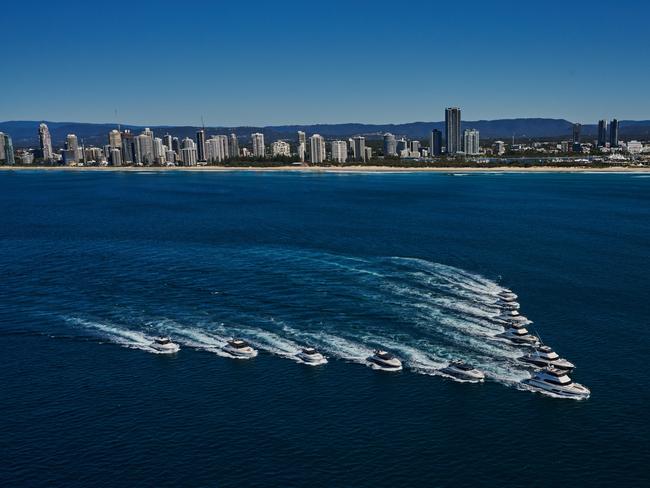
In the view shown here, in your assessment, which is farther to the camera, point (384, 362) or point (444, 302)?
point (444, 302)

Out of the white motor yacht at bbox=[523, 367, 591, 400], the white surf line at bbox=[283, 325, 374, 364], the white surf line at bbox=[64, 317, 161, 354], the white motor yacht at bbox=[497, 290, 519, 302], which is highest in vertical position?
the white motor yacht at bbox=[497, 290, 519, 302]

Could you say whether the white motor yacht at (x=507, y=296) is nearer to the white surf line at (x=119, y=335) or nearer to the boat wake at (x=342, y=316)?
the boat wake at (x=342, y=316)

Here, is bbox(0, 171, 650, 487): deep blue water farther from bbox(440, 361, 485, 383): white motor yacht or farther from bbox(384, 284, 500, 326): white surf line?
bbox(440, 361, 485, 383): white motor yacht

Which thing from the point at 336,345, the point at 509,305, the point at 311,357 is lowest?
the point at 336,345

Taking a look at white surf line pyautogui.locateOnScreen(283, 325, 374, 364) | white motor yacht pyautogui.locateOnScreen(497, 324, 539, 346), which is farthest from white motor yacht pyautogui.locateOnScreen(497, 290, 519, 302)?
white surf line pyautogui.locateOnScreen(283, 325, 374, 364)

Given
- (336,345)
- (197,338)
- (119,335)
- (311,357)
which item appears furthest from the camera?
(119,335)

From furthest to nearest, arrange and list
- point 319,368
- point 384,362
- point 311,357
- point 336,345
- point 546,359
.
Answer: point 336,345 < point 311,357 < point 319,368 < point 384,362 < point 546,359

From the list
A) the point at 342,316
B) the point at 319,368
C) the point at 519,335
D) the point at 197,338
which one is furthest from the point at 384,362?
the point at 197,338

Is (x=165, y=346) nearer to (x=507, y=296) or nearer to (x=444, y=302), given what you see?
(x=444, y=302)
